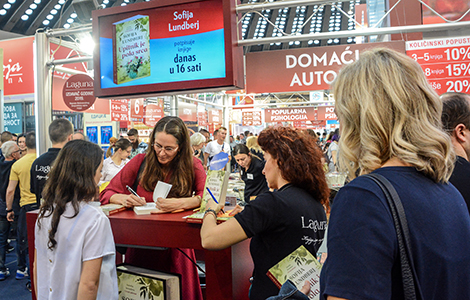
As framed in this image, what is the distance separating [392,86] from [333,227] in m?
0.35

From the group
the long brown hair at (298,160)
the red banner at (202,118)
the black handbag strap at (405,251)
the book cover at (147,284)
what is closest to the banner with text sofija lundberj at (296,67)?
the long brown hair at (298,160)

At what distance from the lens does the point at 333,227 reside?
0.78 meters

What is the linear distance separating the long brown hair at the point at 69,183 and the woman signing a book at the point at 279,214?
0.60 m

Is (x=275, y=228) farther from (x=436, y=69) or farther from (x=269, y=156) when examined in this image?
(x=436, y=69)

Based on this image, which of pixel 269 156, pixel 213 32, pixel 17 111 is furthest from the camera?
pixel 17 111

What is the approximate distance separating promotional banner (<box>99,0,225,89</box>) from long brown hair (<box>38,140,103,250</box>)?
158cm

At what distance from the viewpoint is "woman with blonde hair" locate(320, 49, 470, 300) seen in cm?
72

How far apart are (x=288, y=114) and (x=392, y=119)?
15526 mm

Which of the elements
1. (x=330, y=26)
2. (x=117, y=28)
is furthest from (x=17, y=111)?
(x=330, y=26)

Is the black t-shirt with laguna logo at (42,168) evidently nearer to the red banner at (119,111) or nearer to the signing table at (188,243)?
the signing table at (188,243)

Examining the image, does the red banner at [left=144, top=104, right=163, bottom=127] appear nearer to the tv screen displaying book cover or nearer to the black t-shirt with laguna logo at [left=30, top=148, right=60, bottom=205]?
the black t-shirt with laguna logo at [left=30, top=148, right=60, bottom=205]

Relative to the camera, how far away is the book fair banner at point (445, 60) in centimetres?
463

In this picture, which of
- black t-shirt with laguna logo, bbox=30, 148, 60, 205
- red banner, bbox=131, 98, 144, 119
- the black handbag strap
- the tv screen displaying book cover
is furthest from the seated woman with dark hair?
red banner, bbox=131, 98, 144, 119

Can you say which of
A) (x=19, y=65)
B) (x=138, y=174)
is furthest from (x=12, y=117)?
(x=138, y=174)
